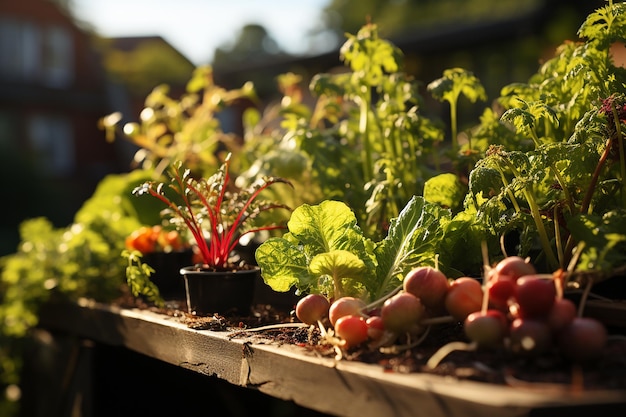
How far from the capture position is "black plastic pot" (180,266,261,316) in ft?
5.46

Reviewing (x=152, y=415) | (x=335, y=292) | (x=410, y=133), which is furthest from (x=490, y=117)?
(x=152, y=415)

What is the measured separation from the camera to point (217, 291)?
1.67 m

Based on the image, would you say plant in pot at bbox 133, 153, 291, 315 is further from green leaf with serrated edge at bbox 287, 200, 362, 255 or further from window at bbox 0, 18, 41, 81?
window at bbox 0, 18, 41, 81

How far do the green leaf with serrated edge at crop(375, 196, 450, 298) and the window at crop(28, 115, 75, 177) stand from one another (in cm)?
1541

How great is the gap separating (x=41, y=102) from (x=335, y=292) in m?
15.7

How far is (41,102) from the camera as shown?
615 inches

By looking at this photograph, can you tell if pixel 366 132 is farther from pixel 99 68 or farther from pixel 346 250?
pixel 99 68

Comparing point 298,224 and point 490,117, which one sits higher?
point 490,117

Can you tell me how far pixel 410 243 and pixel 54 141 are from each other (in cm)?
1603

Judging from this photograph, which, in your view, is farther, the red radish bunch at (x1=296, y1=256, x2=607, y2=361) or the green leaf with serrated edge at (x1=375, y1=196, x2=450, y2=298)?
the green leaf with serrated edge at (x1=375, y1=196, x2=450, y2=298)


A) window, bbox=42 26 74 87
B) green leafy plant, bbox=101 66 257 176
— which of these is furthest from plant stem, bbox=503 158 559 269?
window, bbox=42 26 74 87

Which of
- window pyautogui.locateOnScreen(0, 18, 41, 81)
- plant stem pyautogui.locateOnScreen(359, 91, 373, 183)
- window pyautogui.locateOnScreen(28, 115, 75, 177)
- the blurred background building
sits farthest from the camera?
window pyautogui.locateOnScreen(28, 115, 75, 177)

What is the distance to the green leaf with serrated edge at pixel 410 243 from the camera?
4.46 ft

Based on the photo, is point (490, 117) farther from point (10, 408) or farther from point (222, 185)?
point (10, 408)
